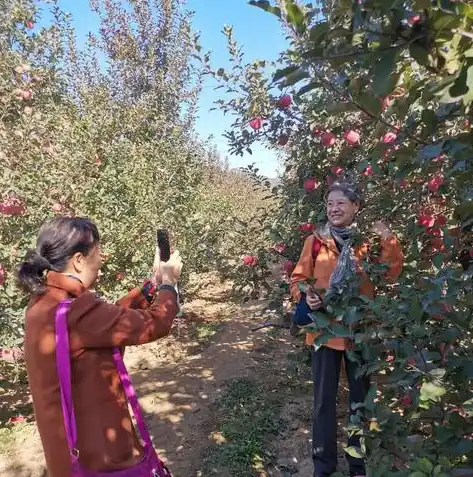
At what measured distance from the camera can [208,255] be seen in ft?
17.3

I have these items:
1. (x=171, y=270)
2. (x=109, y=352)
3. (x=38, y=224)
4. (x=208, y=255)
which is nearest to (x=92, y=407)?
(x=109, y=352)

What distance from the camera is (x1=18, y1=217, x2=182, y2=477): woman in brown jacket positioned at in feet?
4.54

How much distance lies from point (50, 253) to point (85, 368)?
0.37 metres

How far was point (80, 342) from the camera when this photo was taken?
4.55 feet

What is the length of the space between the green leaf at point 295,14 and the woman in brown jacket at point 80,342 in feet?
3.02

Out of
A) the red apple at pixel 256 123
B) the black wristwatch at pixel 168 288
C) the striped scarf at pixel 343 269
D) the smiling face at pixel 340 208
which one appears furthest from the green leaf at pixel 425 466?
the red apple at pixel 256 123

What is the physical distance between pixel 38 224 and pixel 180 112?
471 cm

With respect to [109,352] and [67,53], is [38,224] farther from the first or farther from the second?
[67,53]

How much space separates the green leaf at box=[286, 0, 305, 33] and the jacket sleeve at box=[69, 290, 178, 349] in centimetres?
95

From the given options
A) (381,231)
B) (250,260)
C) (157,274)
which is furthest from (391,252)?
(250,260)

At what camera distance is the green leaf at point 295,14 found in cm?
88

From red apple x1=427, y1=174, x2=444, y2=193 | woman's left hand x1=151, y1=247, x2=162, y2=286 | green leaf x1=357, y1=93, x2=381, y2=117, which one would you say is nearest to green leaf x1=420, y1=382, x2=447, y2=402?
green leaf x1=357, y1=93, x2=381, y2=117

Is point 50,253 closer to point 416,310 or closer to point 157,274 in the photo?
point 157,274

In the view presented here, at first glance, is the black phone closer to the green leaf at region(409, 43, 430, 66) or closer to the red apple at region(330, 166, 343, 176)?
the green leaf at region(409, 43, 430, 66)
